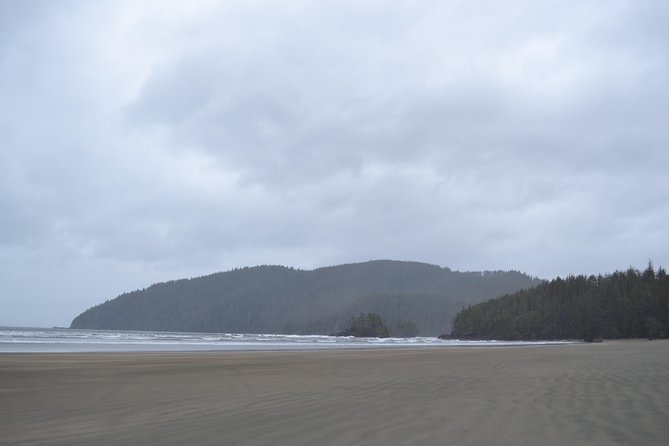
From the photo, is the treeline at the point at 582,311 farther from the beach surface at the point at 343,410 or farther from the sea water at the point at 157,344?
the beach surface at the point at 343,410

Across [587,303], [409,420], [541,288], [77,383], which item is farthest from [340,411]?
[541,288]

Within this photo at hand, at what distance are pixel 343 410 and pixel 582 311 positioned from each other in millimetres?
105779

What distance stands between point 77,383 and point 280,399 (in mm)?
6839

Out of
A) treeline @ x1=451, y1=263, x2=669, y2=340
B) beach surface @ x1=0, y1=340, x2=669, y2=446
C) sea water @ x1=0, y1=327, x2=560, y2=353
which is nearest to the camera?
beach surface @ x1=0, y1=340, x2=669, y2=446

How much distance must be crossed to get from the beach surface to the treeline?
8210cm

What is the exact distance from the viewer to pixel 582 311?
342ft

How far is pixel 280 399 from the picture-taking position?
37.1 feet

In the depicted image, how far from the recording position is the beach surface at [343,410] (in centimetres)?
736

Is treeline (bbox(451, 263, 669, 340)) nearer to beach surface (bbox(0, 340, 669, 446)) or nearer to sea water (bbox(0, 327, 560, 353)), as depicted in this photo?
sea water (bbox(0, 327, 560, 353))

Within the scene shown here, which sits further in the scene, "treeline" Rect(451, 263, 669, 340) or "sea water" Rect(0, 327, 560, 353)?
"treeline" Rect(451, 263, 669, 340)

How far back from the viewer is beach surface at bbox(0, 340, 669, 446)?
24.2 ft

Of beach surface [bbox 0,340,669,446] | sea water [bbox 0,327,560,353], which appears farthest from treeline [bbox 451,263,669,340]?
beach surface [bbox 0,340,669,446]

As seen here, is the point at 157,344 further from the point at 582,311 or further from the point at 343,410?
the point at 582,311

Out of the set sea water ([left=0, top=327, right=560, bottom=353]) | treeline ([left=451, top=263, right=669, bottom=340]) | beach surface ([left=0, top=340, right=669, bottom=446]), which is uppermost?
treeline ([left=451, top=263, right=669, bottom=340])
